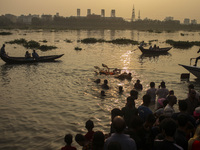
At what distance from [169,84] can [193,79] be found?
351 cm

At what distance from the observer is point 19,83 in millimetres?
18594

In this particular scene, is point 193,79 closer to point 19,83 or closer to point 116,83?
point 116,83

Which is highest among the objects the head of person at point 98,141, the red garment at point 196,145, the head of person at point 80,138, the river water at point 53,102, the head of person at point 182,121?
the head of person at point 182,121

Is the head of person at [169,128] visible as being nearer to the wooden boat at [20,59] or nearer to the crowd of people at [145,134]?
the crowd of people at [145,134]

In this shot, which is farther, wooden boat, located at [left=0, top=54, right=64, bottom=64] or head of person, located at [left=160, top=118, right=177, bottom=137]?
wooden boat, located at [left=0, top=54, right=64, bottom=64]

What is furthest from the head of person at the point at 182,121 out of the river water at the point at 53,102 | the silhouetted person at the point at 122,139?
the river water at the point at 53,102

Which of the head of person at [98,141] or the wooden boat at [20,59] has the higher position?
the head of person at [98,141]

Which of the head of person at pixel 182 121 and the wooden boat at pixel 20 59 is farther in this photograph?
the wooden boat at pixel 20 59

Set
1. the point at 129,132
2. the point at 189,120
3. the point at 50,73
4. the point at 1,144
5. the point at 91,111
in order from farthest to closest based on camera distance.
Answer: the point at 50,73
the point at 91,111
the point at 1,144
the point at 189,120
the point at 129,132

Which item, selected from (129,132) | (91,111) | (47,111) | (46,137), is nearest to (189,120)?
(129,132)

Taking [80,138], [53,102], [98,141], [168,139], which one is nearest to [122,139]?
[98,141]

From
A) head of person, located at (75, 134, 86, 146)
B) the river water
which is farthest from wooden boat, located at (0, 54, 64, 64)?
head of person, located at (75, 134, 86, 146)

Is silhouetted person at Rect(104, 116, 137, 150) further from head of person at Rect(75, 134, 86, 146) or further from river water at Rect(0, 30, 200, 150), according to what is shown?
river water at Rect(0, 30, 200, 150)

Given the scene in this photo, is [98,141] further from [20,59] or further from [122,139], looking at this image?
[20,59]
